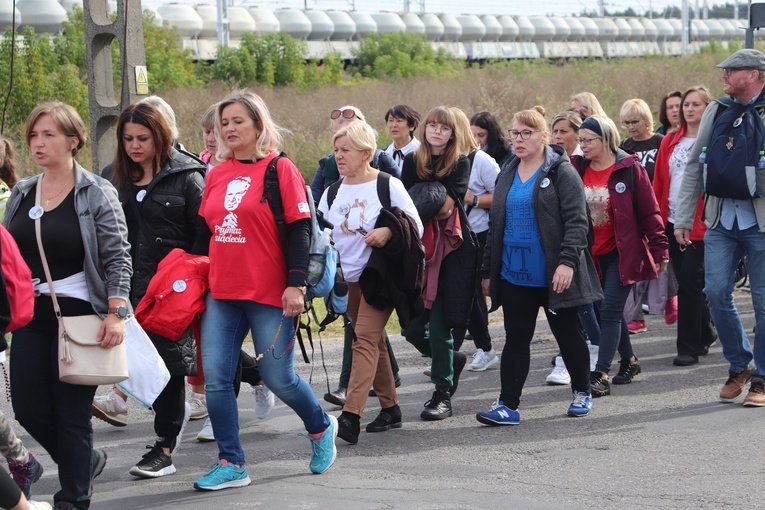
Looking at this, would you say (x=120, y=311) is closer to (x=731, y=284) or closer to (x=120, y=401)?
(x=120, y=401)

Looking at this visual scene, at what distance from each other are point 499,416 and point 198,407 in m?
1.91

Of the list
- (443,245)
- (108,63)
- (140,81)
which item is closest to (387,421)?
(443,245)

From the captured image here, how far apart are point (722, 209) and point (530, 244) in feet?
4.17

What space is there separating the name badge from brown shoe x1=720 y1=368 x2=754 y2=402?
4.29 metres

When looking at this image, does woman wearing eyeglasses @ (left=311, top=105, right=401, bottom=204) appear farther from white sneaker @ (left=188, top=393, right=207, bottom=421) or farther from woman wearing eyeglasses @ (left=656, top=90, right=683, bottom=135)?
woman wearing eyeglasses @ (left=656, top=90, right=683, bottom=135)

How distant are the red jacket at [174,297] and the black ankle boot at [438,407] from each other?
1879 mm

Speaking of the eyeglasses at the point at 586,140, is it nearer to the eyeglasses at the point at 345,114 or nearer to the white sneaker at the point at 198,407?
the eyeglasses at the point at 345,114

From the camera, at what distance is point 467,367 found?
322 inches

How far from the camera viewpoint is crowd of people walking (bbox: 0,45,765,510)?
466 centimetres

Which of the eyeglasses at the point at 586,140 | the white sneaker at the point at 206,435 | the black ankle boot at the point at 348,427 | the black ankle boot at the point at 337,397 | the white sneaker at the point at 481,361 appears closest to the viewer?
the black ankle boot at the point at 348,427

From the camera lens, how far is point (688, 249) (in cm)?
802

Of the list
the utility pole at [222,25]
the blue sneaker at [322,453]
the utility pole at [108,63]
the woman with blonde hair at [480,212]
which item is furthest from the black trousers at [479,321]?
the utility pole at [222,25]

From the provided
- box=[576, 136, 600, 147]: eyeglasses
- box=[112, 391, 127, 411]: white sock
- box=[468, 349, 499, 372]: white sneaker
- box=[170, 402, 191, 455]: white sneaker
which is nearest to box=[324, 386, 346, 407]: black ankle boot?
box=[170, 402, 191, 455]: white sneaker

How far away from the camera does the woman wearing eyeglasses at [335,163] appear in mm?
6840
